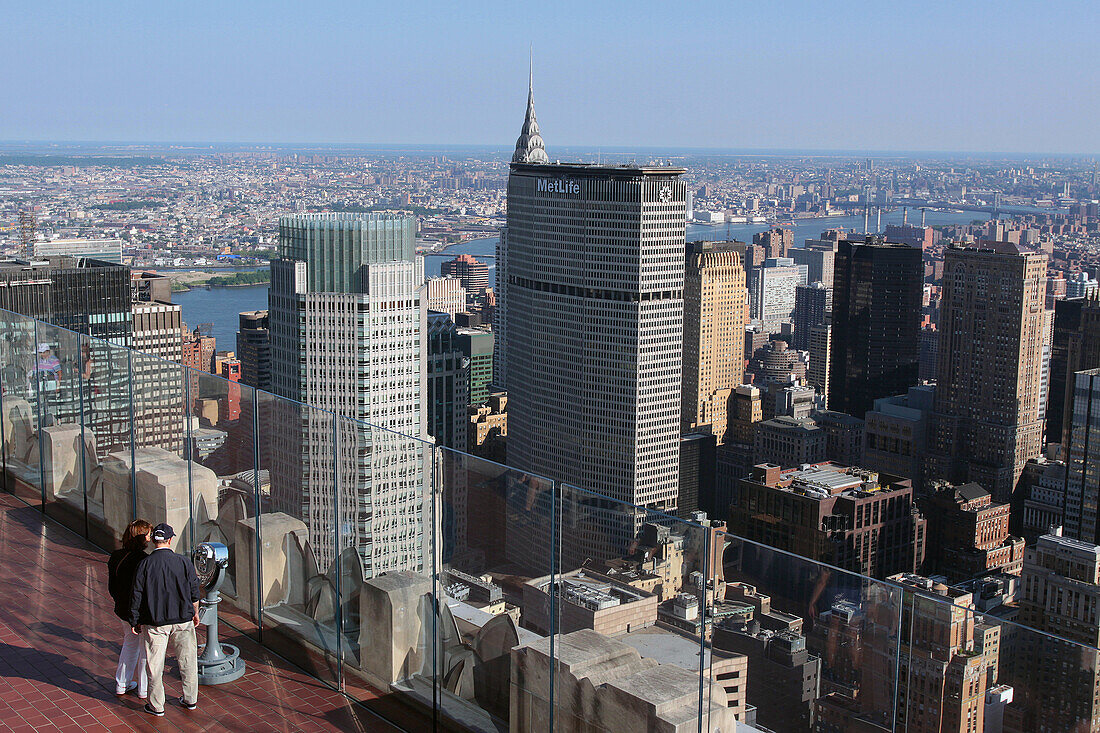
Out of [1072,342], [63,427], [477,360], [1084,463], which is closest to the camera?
[63,427]

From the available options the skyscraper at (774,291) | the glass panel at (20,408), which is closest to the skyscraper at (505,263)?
the skyscraper at (774,291)

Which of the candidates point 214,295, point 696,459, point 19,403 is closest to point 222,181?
point 214,295

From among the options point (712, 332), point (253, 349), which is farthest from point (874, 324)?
point (253, 349)

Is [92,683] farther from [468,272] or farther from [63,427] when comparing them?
[468,272]

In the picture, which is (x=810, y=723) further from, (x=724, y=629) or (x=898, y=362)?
(x=898, y=362)

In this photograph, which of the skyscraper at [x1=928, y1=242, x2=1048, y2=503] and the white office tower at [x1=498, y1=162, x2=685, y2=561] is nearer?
the white office tower at [x1=498, y1=162, x2=685, y2=561]

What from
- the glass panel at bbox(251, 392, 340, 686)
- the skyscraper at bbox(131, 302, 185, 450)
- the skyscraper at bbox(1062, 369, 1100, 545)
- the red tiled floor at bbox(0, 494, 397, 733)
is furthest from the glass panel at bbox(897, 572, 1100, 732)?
the skyscraper at bbox(1062, 369, 1100, 545)

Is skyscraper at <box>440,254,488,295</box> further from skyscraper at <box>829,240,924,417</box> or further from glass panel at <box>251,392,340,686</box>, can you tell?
glass panel at <box>251,392,340,686</box>
